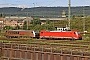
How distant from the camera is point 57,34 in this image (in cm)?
4547

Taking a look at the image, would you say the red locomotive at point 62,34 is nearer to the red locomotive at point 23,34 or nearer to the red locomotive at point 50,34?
the red locomotive at point 50,34

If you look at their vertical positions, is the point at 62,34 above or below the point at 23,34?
above

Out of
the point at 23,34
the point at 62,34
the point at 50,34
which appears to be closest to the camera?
the point at 62,34

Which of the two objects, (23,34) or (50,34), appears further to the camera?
(23,34)

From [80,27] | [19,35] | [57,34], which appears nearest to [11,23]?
[80,27]

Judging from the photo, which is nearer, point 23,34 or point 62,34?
point 62,34

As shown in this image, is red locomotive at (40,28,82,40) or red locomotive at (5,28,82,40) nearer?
red locomotive at (40,28,82,40)

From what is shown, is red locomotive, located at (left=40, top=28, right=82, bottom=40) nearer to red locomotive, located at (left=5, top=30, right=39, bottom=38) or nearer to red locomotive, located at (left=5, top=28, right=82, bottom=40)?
red locomotive, located at (left=5, top=28, right=82, bottom=40)

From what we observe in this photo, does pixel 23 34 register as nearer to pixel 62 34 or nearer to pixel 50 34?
pixel 50 34

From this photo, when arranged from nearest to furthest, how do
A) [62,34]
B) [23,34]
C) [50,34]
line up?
1. [62,34]
2. [50,34]
3. [23,34]

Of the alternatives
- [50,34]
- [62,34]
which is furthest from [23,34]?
[62,34]

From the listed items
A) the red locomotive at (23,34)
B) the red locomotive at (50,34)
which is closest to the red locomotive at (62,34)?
the red locomotive at (50,34)

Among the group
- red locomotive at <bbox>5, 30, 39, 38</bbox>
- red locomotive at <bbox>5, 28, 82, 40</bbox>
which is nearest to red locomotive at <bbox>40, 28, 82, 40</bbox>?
red locomotive at <bbox>5, 28, 82, 40</bbox>

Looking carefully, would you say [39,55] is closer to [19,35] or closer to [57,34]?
[57,34]
